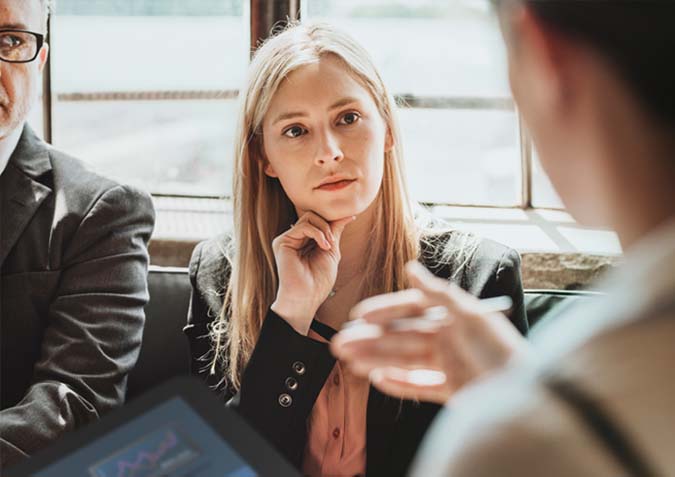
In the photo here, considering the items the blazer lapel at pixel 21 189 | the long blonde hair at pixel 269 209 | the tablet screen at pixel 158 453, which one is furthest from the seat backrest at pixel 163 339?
the tablet screen at pixel 158 453

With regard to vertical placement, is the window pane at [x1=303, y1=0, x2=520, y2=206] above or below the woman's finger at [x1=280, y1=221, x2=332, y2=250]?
above

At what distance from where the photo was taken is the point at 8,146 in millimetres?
2014

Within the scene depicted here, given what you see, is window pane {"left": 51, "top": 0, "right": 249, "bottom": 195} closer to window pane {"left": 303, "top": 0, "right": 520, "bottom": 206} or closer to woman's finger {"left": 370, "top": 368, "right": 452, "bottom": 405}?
window pane {"left": 303, "top": 0, "right": 520, "bottom": 206}

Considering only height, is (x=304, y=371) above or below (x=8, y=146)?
below

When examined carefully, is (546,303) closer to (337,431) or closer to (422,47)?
(337,431)

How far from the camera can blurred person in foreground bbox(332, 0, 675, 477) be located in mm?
453

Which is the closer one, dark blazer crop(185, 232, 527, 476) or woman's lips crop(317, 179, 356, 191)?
dark blazer crop(185, 232, 527, 476)

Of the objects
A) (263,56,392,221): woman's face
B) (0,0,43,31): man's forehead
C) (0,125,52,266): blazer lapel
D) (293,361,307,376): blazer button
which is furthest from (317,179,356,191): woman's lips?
(0,0,43,31): man's forehead

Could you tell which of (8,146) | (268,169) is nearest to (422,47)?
(268,169)

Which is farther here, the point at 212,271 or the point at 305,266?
the point at 212,271

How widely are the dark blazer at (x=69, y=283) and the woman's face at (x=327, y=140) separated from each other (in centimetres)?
41

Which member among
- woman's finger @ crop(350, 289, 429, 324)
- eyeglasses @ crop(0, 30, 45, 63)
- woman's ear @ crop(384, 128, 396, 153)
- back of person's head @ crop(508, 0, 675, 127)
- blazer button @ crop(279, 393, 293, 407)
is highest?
back of person's head @ crop(508, 0, 675, 127)

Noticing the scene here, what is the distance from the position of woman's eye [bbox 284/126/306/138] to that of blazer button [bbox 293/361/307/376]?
0.47 meters

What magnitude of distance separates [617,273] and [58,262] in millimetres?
1576
